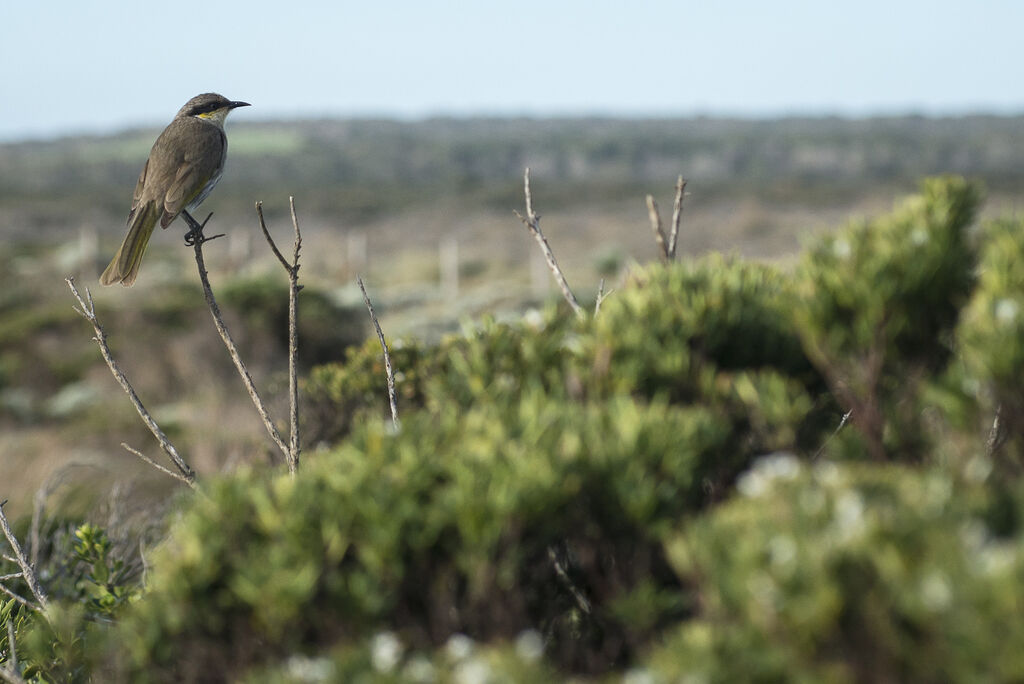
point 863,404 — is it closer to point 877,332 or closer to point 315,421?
point 877,332

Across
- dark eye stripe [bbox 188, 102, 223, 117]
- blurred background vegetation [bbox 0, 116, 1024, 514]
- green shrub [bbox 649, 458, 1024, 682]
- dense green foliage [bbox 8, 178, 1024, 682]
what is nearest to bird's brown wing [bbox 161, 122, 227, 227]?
dark eye stripe [bbox 188, 102, 223, 117]

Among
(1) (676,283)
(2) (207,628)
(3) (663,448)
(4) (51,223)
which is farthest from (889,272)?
(4) (51,223)

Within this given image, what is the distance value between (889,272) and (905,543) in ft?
4.07

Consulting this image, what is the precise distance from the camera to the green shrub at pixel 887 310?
3035mm

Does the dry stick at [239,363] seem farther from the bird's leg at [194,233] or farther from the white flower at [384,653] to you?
the white flower at [384,653]

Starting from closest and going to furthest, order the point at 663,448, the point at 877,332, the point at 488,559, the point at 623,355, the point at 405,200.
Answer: the point at 488,559, the point at 663,448, the point at 877,332, the point at 623,355, the point at 405,200

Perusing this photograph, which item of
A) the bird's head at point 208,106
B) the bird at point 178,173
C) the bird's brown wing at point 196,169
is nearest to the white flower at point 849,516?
the bird at point 178,173

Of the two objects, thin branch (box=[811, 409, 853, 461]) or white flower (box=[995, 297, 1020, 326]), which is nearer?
white flower (box=[995, 297, 1020, 326])

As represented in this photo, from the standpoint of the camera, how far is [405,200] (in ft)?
315

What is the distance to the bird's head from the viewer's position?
6465 mm

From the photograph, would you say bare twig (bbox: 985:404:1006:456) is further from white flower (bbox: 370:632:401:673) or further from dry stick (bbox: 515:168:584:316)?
white flower (bbox: 370:632:401:673)

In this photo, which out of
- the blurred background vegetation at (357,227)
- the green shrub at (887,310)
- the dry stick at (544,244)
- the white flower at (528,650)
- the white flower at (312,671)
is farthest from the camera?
the blurred background vegetation at (357,227)

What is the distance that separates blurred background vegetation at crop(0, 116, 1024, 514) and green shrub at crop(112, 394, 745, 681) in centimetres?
115

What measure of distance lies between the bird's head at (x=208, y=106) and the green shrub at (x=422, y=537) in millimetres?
4193
